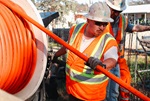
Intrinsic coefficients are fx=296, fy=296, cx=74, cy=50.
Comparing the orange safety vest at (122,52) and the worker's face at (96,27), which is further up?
the worker's face at (96,27)

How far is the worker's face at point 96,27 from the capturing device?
10.4 ft

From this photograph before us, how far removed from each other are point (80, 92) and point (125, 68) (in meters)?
1.80

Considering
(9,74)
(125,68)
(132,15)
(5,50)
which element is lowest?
(132,15)

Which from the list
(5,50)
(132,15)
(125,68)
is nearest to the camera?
(5,50)

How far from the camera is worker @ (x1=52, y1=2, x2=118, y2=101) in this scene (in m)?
3.17

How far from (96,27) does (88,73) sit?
51 centimetres

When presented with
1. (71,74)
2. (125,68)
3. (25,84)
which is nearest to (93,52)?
(71,74)

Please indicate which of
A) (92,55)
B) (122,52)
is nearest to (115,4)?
(122,52)

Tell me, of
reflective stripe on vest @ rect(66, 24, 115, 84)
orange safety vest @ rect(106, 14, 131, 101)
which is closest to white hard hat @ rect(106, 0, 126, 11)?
orange safety vest @ rect(106, 14, 131, 101)

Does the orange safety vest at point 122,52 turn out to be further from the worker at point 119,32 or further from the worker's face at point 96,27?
the worker's face at point 96,27

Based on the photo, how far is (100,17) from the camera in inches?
123

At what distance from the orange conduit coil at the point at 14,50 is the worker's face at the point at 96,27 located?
2.12ft

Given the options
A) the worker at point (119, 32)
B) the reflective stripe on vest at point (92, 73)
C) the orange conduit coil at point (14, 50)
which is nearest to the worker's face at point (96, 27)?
the reflective stripe on vest at point (92, 73)

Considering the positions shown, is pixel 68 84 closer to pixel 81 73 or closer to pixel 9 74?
pixel 81 73
